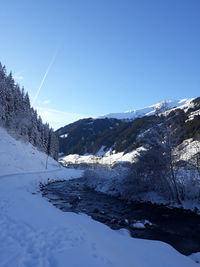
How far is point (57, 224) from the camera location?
28.5 feet

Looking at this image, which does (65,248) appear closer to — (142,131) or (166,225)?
(166,225)

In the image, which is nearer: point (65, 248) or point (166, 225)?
point (65, 248)

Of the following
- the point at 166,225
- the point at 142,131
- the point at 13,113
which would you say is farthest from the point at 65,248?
the point at 13,113

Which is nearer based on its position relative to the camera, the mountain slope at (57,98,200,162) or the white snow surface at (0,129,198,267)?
the white snow surface at (0,129,198,267)

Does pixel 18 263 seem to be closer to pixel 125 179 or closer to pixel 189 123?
pixel 125 179

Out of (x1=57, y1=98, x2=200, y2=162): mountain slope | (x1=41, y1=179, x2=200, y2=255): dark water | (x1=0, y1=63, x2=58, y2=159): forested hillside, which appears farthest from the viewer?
(x1=0, y1=63, x2=58, y2=159): forested hillside

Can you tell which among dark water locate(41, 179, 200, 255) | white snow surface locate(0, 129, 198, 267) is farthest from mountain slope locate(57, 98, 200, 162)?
white snow surface locate(0, 129, 198, 267)

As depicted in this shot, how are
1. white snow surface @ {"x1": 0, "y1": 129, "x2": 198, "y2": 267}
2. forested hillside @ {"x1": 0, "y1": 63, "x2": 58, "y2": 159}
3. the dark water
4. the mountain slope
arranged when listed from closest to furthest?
white snow surface @ {"x1": 0, "y1": 129, "x2": 198, "y2": 267}, the dark water, the mountain slope, forested hillside @ {"x1": 0, "y1": 63, "x2": 58, "y2": 159}

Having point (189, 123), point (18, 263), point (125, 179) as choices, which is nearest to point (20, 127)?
point (125, 179)

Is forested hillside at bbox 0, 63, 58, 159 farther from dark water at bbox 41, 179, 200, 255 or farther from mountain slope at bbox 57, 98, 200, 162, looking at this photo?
dark water at bbox 41, 179, 200, 255

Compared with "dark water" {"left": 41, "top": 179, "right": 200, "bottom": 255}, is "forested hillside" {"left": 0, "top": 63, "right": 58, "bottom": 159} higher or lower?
higher

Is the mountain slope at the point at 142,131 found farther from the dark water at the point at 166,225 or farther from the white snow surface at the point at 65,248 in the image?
the white snow surface at the point at 65,248

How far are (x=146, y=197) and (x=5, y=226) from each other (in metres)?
17.2

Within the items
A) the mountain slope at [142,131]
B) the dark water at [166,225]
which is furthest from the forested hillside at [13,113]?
the dark water at [166,225]
